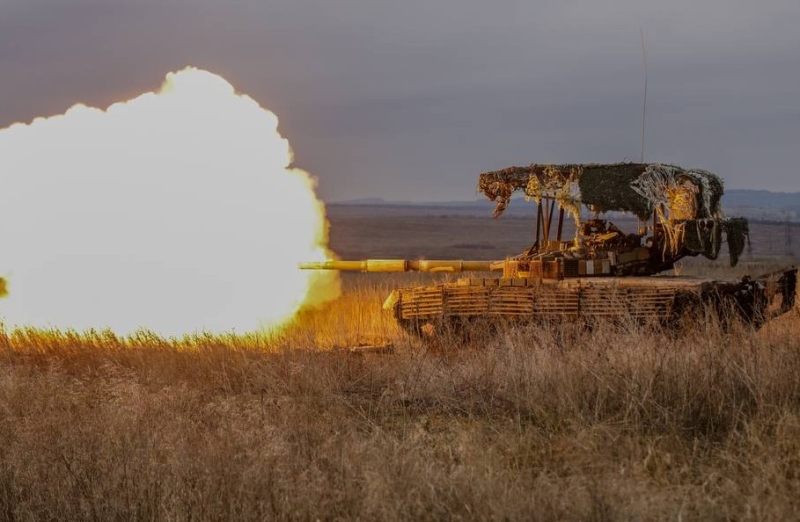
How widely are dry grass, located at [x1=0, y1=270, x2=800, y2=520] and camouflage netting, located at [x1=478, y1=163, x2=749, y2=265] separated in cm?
260

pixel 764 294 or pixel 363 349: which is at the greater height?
pixel 764 294

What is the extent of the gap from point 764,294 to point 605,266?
2.16 metres

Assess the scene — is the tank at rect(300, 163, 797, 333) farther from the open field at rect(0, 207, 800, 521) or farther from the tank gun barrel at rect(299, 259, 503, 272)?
the tank gun barrel at rect(299, 259, 503, 272)

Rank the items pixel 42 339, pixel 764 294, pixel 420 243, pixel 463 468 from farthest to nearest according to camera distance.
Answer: pixel 420 243 < pixel 42 339 < pixel 764 294 < pixel 463 468

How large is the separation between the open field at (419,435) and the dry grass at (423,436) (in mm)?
22

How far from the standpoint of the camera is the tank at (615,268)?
1334 cm

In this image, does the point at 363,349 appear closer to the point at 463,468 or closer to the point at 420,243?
the point at 463,468

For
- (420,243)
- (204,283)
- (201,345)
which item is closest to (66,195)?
(204,283)

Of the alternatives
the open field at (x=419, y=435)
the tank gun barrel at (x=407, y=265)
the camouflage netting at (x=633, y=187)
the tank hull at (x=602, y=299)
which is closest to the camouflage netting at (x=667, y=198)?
the camouflage netting at (x=633, y=187)

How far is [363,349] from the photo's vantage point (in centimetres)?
1405

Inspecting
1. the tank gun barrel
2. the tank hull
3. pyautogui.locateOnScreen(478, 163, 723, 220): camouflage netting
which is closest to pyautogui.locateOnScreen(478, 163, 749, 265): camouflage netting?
pyautogui.locateOnScreen(478, 163, 723, 220): camouflage netting

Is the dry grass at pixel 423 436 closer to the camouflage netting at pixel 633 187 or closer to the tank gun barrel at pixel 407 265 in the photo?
the camouflage netting at pixel 633 187

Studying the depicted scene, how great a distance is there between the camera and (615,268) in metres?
14.8

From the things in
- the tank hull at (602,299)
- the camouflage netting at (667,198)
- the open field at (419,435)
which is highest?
the camouflage netting at (667,198)
